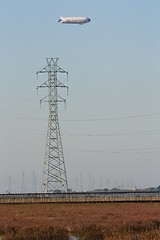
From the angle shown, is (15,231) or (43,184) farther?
(43,184)

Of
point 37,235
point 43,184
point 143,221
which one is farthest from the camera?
point 43,184

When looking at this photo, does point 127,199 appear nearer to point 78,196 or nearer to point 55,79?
point 78,196

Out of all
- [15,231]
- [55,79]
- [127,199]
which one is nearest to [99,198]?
[127,199]

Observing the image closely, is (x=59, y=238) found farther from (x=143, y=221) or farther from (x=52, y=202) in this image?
(x=52, y=202)

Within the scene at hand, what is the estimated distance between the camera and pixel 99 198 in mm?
111000

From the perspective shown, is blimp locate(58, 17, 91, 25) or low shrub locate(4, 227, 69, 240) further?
blimp locate(58, 17, 91, 25)

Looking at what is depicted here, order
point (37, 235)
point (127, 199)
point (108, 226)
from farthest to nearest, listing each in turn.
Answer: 1. point (127, 199)
2. point (108, 226)
3. point (37, 235)

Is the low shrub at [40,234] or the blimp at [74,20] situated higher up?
the blimp at [74,20]

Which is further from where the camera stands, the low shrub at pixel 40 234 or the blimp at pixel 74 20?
the blimp at pixel 74 20

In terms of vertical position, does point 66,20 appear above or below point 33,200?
above

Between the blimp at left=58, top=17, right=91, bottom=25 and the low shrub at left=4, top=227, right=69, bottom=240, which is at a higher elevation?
the blimp at left=58, top=17, right=91, bottom=25

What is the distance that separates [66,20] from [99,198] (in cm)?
3223

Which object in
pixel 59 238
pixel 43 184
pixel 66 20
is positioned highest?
pixel 66 20

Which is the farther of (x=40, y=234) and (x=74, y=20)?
(x=74, y=20)
